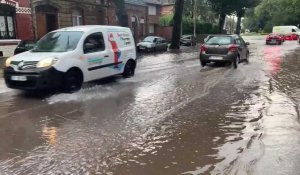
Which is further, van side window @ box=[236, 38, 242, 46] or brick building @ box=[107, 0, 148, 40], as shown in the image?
brick building @ box=[107, 0, 148, 40]

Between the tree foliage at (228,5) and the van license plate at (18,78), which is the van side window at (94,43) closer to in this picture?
the van license plate at (18,78)

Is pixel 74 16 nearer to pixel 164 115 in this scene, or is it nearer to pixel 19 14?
pixel 19 14

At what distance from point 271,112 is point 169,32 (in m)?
43.4

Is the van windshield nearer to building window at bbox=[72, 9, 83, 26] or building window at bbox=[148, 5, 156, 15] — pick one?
building window at bbox=[72, 9, 83, 26]

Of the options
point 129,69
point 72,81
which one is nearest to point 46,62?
point 72,81

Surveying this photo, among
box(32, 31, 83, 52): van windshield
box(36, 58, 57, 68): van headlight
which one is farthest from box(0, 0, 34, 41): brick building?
box(36, 58, 57, 68): van headlight

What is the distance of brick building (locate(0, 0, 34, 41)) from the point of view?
2478 centimetres

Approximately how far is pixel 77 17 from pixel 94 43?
71.7ft

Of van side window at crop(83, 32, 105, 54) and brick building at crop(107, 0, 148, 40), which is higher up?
brick building at crop(107, 0, 148, 40)

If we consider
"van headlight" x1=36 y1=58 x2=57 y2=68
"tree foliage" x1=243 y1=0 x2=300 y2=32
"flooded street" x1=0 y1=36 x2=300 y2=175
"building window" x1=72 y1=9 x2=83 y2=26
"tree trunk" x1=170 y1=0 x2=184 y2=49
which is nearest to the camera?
"flooded street" x1=0 y1=36 x2=300 y2=175

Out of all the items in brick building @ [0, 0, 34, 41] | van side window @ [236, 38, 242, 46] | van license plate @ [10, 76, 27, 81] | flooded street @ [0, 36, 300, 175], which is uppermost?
brick building @ [0, 0, 34, 41]

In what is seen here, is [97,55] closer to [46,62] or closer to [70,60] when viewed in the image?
[70,60]

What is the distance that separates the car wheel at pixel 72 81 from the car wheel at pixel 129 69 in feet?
9.33

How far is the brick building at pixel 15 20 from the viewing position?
24.8 m
